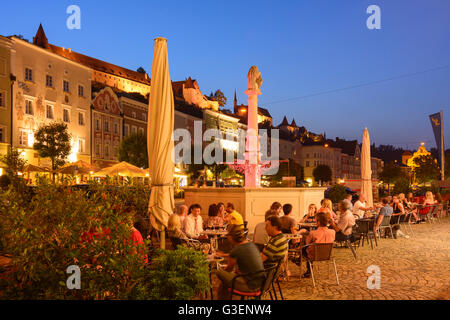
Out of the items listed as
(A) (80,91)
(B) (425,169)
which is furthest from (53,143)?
(B) (425,169)

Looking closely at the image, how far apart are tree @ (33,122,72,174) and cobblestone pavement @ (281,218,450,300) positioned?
29.0 metres

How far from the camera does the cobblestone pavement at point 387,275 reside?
22.6 ft

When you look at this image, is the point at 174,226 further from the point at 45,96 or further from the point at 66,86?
the point at 66,86

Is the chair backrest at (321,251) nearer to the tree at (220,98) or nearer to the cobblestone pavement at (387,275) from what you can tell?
the cobblestone pavement at (387,275)

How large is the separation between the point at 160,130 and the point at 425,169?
55809 millimetres

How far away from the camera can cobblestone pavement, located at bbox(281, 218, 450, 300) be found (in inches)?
272

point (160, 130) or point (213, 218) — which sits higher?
point (160, 130)

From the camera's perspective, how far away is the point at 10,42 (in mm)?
34812

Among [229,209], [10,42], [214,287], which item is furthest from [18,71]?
[214,287]

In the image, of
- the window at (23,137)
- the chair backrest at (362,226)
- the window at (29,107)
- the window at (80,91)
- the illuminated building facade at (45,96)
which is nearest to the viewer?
the chair backrest at (362,226)

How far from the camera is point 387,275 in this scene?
8.30 metres

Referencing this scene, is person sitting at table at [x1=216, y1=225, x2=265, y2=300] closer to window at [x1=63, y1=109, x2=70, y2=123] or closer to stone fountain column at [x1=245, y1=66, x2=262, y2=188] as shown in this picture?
stone fountain column at [x1=245, y1=66, x2=262, y2=188]

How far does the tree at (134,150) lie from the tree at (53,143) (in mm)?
8471

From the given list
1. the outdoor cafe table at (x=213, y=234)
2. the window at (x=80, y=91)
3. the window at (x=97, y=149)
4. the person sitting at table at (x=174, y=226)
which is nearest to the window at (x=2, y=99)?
the window at (x=80, y=91)
